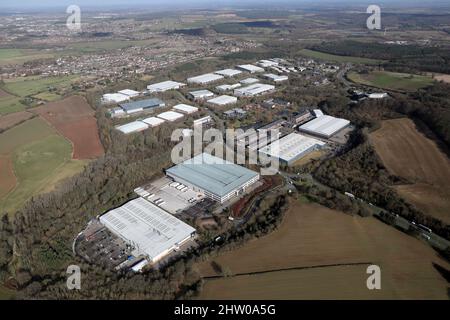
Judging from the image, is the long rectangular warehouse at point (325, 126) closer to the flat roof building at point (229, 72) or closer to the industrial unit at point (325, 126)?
the industrial unit at point (325, 126)

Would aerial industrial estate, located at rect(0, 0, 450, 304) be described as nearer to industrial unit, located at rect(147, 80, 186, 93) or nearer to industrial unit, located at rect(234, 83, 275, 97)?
industrial unit, located at rect(147, 80, 186, 93)

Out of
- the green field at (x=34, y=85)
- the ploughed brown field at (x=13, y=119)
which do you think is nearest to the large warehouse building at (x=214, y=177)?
the ploughed brown field at (x=13, y=119)

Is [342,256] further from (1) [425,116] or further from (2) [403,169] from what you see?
(1) [425,116]

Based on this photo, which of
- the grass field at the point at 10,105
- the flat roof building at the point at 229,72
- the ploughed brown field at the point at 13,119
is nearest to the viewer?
the ploughed brown field at the point at 13,119

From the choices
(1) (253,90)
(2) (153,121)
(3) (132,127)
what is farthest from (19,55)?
(1) (253,90)

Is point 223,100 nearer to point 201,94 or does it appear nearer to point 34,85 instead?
point 201,94

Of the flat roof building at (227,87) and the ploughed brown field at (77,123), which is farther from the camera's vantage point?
the flat roof building at (227,87)
